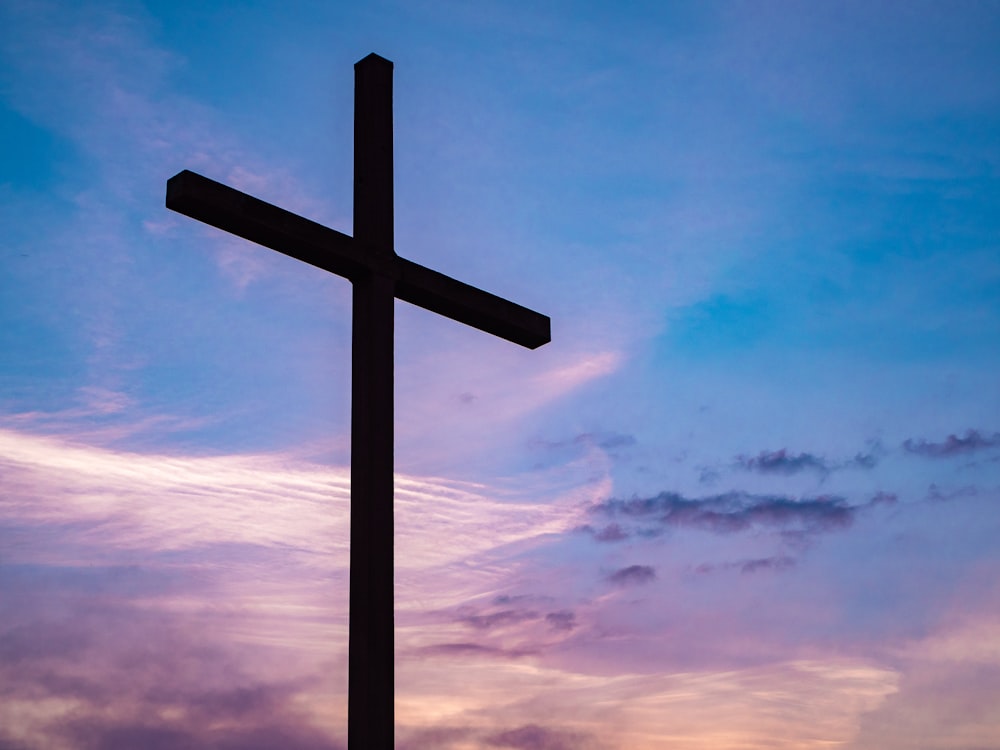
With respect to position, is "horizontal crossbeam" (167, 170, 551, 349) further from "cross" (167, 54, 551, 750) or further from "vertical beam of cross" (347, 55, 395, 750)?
"vertical beam of cross" (347, 55, 395, 750)

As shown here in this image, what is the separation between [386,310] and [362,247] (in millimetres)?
406

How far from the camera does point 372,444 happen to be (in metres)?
6.10

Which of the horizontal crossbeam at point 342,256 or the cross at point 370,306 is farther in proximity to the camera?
the horizontal crossbeam at point 342,256

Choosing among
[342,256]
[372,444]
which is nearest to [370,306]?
[342,256]

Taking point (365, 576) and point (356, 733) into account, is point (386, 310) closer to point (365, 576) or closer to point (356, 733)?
point (365, 576)

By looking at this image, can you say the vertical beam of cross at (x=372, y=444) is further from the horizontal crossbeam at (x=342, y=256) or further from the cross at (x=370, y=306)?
the horizontal crossbeam at (x=342, y=256)

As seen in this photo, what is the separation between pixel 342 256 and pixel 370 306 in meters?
0.33

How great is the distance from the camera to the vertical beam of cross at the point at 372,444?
5.69 meters

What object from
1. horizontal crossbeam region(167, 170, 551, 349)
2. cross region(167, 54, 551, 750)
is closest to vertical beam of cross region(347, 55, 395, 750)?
cross region(167, 54, 551, 750)

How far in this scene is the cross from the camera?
5.74 meters

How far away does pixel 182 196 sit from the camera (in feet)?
19.4

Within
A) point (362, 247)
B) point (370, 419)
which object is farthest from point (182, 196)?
point (370, 419)

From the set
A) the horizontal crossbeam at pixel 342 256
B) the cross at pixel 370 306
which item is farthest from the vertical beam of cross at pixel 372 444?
the horizontal crossbeam at pixel 342 256

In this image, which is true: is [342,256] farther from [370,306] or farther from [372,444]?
[372,444]
